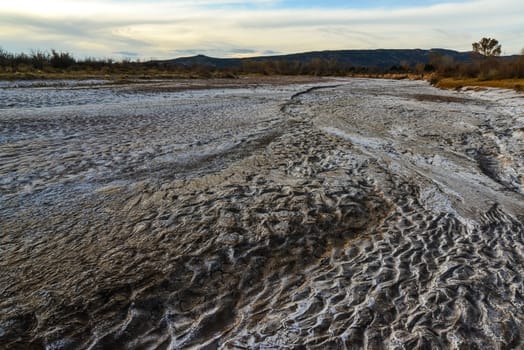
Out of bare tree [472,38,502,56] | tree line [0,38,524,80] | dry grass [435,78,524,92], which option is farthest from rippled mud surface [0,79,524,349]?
bare tree [472,38,502,56]

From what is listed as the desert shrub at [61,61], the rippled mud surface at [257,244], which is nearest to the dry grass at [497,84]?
the rippled mud surface at [257,244]

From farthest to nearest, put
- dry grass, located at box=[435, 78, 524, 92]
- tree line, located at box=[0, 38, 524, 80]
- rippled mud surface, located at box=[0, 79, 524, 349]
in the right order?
tree line, located at box=[0, 38, 524, 80], dry grass, located at box=[435, 78, 524, 92], rippled mud surface, located at box=[0, 79, 524, 349]

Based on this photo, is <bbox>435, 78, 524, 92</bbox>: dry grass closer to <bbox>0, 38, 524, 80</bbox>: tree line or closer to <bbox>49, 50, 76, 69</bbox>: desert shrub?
<bbox>0, 38, 524, 80</bbox>: tree line

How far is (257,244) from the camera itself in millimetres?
4332

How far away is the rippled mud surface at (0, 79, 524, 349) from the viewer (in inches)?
120

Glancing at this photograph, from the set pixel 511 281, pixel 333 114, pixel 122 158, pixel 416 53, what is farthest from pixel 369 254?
pixel 416 53

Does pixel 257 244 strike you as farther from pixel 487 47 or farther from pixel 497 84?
pixel 487 47

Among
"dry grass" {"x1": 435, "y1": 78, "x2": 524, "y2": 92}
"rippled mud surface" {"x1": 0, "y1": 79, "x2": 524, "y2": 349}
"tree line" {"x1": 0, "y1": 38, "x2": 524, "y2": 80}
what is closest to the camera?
"rippled mud surface" {"x1": 0, "y1": 79, "x2": 524, "y2": 349}

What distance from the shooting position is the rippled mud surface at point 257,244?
9.98 feet

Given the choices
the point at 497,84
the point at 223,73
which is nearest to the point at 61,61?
the point at 223,73

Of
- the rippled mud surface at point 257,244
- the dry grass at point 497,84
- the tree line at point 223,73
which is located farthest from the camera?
the tree line at point 223,73

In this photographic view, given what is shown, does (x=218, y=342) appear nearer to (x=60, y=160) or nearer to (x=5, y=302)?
(x=5, y=302)

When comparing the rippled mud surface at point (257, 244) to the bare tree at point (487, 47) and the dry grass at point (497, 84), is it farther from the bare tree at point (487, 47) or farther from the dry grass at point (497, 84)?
the bare tree at point (487, 47)

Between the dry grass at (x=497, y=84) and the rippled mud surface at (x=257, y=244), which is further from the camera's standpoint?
the dry grass at (x=497, y=84)
